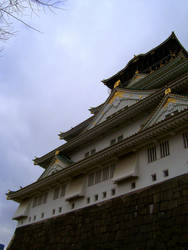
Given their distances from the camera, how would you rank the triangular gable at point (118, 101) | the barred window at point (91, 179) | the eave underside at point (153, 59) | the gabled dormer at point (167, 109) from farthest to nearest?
1. the eave underside at point (153, 59)
2. the triangular gable at point (118, 101)
3. the barred window at point (91, 179)
4. the gabled dormer at point (167, 109)

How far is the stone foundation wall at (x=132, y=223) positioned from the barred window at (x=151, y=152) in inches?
67.3

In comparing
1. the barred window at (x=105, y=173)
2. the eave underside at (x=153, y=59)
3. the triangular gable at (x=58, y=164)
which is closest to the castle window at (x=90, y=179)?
the barred window at (x=105, y=173)

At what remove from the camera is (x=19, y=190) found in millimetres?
23078

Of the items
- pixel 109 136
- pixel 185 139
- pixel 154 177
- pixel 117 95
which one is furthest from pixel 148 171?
pixel 117 95

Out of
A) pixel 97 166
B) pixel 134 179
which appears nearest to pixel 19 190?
pixel 97 166

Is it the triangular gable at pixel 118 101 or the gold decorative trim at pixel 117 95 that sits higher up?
the gold decorative trim at pixel 117 95

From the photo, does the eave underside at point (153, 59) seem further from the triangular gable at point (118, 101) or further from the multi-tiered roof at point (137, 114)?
the triangular gable at point (118, 101)

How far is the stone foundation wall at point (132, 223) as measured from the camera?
1122 centimetres

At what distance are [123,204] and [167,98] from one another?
679 cm

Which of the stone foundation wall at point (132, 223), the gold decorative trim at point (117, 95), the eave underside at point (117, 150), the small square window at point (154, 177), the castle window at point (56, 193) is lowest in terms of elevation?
the stone foundation wall at point (132, 223)

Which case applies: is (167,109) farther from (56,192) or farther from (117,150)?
(56,192)

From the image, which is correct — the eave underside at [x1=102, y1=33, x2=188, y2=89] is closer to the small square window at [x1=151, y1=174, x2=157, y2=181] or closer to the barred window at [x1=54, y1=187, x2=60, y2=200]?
the barred window at [x1=54, y1=187, x2=60, y2=200]

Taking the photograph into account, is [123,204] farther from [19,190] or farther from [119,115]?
[19,190]

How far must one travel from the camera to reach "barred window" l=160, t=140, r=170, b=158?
45.1 ft
